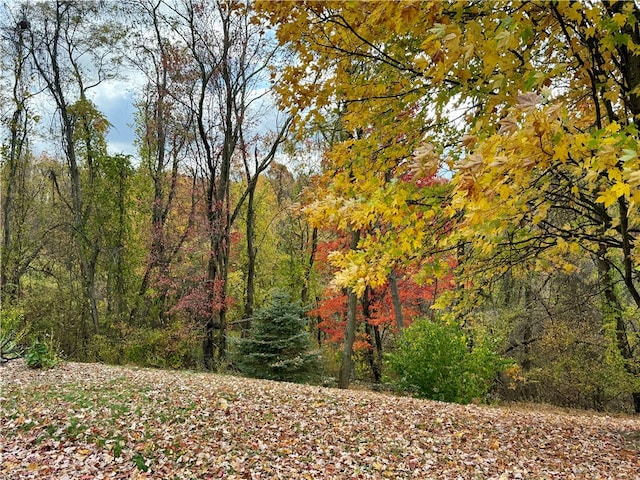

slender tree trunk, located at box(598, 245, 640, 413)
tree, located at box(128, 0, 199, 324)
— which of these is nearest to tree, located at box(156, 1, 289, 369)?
tree, located at box(128, 0, 199, 324)

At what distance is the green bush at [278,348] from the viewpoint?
377 inches

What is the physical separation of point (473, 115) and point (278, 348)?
782cm

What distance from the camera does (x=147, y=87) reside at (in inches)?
530

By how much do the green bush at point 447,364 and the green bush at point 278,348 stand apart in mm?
2928

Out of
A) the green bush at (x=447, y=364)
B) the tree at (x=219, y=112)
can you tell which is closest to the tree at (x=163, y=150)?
the tree at (x=219, y=112)

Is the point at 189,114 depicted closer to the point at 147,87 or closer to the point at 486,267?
the point at 147,87

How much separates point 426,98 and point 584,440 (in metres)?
4.13

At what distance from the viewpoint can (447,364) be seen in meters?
7.40

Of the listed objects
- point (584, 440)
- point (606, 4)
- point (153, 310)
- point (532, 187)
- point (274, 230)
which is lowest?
point (584, 440)

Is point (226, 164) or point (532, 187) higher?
point (226, 164)

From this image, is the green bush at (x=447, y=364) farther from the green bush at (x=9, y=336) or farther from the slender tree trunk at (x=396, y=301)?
the green bush at (x=9, y=336)

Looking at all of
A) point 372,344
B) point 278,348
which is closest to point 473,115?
point 278,348

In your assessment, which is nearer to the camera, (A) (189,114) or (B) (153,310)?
(B) (153,310)

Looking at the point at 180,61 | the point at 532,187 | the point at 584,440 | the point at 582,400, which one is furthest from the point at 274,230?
the point at 532,187
